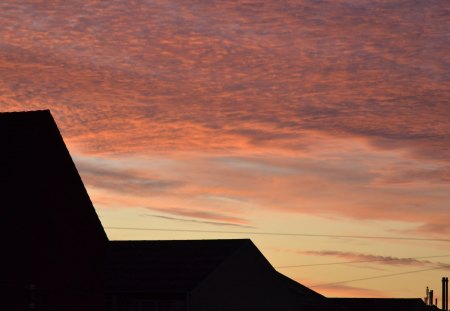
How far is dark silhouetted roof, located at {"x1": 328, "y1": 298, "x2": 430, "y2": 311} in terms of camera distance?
337 ft

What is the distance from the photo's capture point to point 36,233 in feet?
125

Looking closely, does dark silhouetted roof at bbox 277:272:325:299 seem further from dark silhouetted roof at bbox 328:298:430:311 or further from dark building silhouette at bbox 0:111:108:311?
dark silhouetted roof at bbox 328:298:430:311

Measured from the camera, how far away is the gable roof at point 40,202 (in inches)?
1473

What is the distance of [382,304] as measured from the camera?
341 feet

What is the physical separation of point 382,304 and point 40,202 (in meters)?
70.5

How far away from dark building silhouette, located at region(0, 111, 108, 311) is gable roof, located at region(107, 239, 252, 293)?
33.0 ft

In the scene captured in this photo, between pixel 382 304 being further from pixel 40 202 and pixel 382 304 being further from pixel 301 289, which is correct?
pixel 40 202

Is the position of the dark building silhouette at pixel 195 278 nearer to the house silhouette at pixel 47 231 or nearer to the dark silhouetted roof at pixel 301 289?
the house silhouette at pixel 47 231

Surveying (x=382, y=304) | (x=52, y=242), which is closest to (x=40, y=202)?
(x=52, y=242)

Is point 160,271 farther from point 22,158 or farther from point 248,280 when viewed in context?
point 22,158

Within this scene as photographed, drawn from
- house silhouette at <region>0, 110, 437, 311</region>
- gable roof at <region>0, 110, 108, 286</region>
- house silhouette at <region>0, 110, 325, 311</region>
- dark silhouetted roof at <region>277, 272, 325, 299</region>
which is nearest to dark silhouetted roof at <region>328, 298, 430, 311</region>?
dark silhouetted roof at <region>277, 272, 325, 299</region>

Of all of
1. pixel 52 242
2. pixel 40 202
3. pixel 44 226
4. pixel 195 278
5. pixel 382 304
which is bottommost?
pixel 52 242

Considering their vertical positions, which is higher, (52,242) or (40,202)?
(40,202)

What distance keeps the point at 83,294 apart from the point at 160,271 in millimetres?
13235
